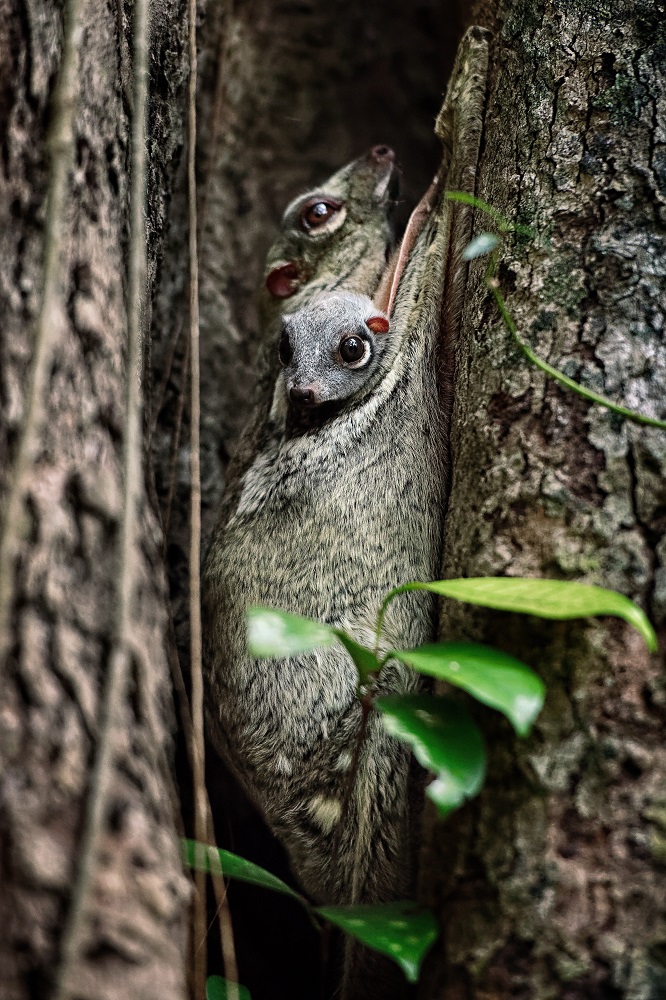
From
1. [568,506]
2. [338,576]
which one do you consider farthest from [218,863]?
Answer: [568,506]

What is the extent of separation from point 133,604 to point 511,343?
1215mm

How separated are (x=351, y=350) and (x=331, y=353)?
67 mm

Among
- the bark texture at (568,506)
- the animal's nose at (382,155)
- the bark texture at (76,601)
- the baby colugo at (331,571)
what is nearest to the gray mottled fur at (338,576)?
the baby colugo at (331,571)

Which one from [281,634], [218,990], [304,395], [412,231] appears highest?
[412,231]

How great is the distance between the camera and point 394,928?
1.87m

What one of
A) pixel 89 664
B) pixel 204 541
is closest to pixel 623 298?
pixel 89 664

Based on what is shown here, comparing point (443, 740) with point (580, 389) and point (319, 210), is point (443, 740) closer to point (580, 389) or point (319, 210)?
point (580, 389)

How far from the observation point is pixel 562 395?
220 cm

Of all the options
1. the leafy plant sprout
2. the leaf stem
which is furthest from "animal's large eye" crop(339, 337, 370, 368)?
the leaf stem

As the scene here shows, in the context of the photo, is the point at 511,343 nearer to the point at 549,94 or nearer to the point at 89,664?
the point at 549,94

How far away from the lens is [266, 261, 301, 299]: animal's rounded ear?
3795mm

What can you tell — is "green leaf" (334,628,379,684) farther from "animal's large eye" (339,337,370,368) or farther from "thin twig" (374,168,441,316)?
"thin twig" (374,168,441,316)

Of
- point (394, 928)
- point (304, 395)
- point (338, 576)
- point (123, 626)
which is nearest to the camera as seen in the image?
point (123, 626)

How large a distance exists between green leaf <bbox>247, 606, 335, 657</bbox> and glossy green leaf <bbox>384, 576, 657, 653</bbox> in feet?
0.95
